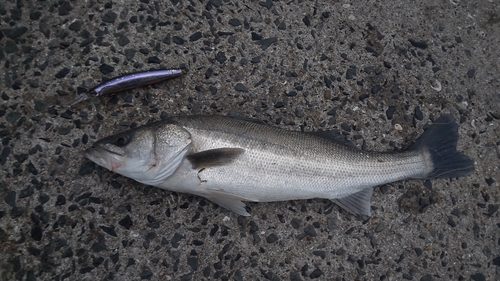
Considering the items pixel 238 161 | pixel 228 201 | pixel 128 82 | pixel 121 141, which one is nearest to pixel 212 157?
pixel 238 161

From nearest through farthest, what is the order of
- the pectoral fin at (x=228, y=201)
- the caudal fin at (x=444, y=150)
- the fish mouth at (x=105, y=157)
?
the fish mouth at (x=105, y=157), the pectoral fin at (x=228, y=201), the caudal fin at (x=444, y=150)

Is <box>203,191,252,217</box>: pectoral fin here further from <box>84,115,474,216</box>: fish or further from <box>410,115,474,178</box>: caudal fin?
<box>410,115,474,178</box>: caudal fin

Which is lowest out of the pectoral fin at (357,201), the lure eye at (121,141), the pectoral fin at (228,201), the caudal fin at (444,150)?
the pectoral fin at (228,201)

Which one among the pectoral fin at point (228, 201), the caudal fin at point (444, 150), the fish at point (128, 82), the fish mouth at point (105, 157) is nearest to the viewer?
the fish mouth at point (105, 157)

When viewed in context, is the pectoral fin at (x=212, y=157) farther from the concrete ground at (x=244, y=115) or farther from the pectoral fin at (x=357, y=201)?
the pectoral fin at (x=357, y=201)

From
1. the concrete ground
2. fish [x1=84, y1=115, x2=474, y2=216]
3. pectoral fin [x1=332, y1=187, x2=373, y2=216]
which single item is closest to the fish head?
fish [x1=84, y1=115, x2=474, y2=216]

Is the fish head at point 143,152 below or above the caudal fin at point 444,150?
below

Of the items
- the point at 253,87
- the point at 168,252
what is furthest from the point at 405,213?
Answer: the point at 168,252

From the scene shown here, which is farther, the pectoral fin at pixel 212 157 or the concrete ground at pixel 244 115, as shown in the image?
the concrete ground at pixel 244 115

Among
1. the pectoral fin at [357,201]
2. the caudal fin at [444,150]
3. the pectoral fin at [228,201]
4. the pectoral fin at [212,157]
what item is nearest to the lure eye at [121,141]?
the pectoral fin at [212,157]
